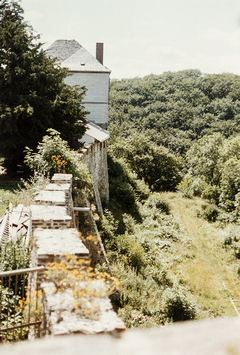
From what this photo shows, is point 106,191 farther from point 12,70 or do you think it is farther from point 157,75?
point 157,75

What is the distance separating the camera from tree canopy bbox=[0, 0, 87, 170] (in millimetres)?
12234

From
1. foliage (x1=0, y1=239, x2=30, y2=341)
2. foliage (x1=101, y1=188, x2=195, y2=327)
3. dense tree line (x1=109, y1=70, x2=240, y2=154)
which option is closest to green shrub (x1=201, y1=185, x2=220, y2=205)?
foliage (x1=101, y1=188, x2=195, y2=327)

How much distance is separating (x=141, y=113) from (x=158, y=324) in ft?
162

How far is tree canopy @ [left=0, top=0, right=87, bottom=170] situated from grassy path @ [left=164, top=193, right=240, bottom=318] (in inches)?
329

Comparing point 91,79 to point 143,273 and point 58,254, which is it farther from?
point 58,254

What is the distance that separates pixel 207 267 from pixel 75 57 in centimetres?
1890

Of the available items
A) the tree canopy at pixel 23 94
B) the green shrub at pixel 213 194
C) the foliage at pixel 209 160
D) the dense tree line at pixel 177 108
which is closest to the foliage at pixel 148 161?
the foliage at pixel 209 160

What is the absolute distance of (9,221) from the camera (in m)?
7.73

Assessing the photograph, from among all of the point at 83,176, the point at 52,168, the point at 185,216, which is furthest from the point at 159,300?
the point at 185,216

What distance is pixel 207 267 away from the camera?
16.3 metres

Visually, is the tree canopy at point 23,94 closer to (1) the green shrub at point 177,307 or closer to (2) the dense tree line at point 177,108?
(1) the green shrub at point 177,307

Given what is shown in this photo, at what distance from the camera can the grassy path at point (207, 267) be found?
12.5 metres

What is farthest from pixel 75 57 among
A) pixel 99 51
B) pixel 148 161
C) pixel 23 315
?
pixel 23 315

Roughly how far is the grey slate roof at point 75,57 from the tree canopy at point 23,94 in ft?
37.4
